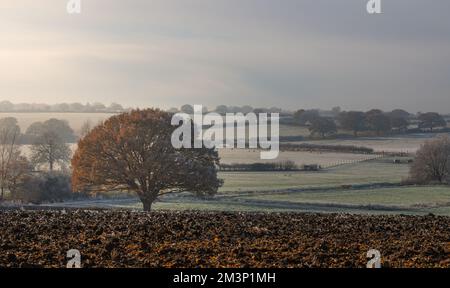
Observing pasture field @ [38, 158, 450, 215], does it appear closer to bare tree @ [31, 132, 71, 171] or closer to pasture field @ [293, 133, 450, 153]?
pasture field @ [293, 133, 450, 153]

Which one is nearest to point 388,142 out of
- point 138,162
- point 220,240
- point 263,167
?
point 263,167

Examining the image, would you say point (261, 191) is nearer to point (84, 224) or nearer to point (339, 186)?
point (339, 186)

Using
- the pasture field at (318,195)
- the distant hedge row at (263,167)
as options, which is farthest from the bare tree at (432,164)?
the distant hedge row at (263,167)

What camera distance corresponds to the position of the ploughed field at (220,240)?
46.7 feet

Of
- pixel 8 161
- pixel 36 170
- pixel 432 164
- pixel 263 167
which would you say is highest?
pixel 8 161

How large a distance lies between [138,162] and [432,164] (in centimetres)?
4320

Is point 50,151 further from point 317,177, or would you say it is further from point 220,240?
point 220,240

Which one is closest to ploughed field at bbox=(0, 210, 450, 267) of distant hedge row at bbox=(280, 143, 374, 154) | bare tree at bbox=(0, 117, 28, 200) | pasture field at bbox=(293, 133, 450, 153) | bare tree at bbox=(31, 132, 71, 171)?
bare tree at bbox=(0, 117, 28, 200)

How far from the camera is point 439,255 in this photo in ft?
49.5

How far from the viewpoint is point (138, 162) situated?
140 feet

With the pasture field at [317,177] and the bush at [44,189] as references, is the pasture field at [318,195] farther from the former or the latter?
the bush at [44,189]

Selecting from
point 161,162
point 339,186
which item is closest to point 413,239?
A: point 161,162

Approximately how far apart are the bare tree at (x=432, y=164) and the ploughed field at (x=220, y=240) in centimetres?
5184
